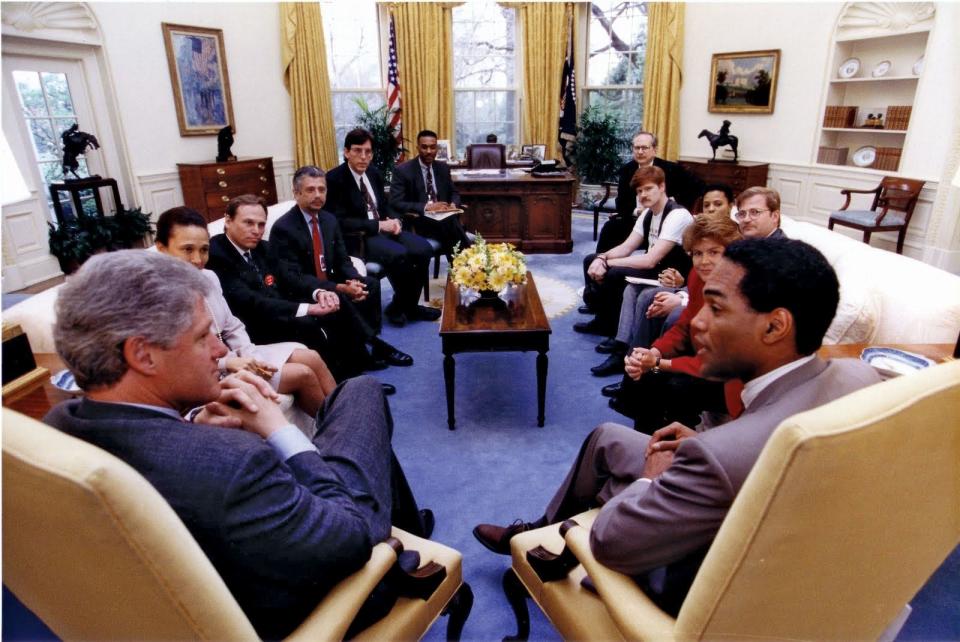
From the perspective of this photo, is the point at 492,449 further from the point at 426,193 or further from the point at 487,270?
the point at 426,193

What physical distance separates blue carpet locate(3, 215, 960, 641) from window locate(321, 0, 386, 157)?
510cm

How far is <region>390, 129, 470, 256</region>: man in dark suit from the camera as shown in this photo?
17.0 ft

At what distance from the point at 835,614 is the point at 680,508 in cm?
33

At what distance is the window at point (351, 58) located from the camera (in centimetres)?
781

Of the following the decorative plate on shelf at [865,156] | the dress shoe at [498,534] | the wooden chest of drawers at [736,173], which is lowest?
the dress shoe at [498,534]

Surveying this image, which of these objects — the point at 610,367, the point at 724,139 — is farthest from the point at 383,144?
the point at 610,367

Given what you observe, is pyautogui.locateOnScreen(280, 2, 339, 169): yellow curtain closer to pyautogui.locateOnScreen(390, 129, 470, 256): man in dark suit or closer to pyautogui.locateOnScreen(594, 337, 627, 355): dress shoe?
pyautogui.locateOnScreen(390, 129, 470, 256): man in dark suit

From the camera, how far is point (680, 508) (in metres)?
1.13

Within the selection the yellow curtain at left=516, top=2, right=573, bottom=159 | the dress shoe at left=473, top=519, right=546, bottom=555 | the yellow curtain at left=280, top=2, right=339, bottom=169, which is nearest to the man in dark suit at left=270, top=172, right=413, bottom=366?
the dress shoe at left=473, top=519, right=546, bottom=555

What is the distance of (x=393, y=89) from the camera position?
25.8ft

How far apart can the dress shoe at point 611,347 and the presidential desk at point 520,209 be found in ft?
8.60

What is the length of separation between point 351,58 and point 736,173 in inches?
216

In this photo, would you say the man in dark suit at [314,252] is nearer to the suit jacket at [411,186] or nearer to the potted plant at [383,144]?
the suit jacket at [411,186]

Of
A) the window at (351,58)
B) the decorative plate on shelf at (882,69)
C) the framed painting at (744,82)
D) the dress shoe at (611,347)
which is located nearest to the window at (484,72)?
the window at (351,58)
